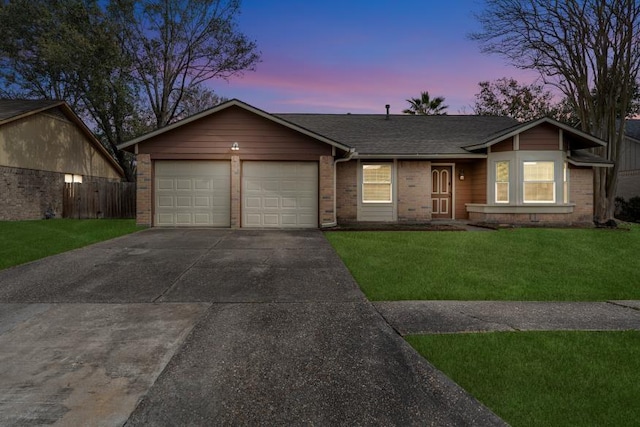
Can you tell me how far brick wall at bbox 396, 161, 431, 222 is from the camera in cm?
1606

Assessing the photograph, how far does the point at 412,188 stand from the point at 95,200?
55.4 feet

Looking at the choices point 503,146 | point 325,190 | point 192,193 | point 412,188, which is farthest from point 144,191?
point 503,146

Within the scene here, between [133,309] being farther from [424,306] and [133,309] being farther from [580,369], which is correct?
[580,369]

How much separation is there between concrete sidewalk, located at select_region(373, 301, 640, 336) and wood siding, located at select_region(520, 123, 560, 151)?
11.1 meters

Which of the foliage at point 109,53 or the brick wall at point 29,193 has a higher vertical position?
the foliage at point 109,53

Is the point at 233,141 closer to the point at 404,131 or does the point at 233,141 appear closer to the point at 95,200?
the point at 404,131

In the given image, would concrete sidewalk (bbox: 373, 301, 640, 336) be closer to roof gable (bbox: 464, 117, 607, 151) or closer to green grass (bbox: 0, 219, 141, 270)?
green grass (bbox: 0, 219, 141, 270)

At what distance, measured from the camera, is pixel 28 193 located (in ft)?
57.8

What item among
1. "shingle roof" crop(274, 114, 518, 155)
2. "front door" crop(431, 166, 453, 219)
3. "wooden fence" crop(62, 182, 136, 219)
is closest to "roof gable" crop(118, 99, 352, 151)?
"shingle roof" crop(274, 114, 518, 155)

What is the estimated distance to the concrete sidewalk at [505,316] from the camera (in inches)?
169

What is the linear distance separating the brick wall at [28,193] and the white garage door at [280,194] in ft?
38.3

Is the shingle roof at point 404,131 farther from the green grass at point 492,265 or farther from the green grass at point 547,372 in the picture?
the green grass at point 547,372

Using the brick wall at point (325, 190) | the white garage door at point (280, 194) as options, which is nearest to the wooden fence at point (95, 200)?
the white garage door at point (280, 194)

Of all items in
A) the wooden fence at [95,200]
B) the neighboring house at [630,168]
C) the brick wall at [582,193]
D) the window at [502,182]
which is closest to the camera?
the window at [502,182]
